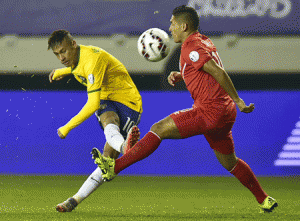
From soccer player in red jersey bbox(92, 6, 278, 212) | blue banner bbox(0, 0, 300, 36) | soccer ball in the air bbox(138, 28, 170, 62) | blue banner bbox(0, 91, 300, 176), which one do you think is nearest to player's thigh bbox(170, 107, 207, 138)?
soccer player in red jersey bbox(92, 6, 278, 212)

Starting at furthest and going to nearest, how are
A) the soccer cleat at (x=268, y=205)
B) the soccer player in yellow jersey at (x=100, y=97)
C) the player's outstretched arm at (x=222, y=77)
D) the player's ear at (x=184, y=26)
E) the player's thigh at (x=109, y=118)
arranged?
the player's thigh at (x=109, y=118) < the soccer player in yellow jersey at (x=100, y=97) < the soccer cleat at (x=268, y=205) < the player's ear at (x=184, y=26) < the player's outstretched arm at (x=222, y=77)

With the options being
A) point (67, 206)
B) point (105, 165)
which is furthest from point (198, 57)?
point (67, 206)

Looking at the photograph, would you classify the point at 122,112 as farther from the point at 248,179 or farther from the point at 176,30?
the point at 248,179

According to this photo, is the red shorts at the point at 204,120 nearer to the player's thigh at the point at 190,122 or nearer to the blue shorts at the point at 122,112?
the player's thigh at the point at 190,122

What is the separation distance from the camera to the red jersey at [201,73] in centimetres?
402

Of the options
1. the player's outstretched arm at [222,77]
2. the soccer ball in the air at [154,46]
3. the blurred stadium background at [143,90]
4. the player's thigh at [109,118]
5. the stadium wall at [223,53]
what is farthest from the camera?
the stadium wall at [223,53]

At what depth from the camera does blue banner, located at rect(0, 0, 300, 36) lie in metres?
10.7

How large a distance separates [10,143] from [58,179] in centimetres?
102

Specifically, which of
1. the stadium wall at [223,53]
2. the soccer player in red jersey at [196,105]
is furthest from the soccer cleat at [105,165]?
the stadium wall at [223,53]

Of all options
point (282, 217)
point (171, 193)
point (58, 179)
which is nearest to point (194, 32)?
point (282, 217)

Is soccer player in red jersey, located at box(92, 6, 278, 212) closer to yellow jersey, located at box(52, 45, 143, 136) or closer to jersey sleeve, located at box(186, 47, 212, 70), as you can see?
jersey sleeve, located at box(186, 47, 212, 70)

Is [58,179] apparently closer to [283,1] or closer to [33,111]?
[33,111]

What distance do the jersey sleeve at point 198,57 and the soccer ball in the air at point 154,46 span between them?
86cm

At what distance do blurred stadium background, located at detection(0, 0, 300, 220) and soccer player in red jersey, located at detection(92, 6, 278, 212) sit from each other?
578 mm
